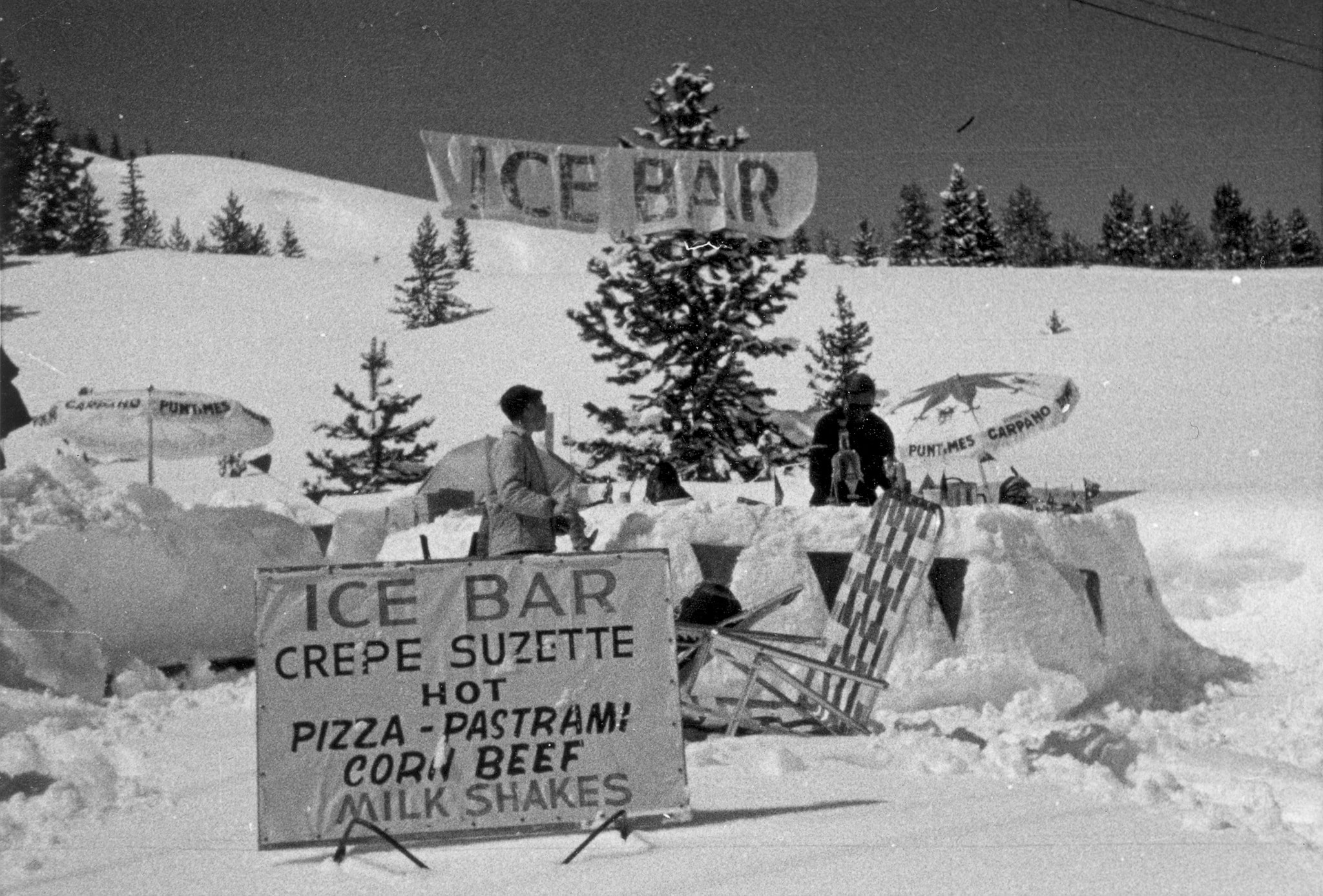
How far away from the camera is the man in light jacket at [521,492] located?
5.96 meters

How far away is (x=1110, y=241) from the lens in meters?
104

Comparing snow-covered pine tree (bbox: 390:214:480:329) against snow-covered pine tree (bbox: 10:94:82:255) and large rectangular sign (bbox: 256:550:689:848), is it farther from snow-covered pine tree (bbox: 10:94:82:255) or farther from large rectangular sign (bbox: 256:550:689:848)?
large rectangular sign (bbox: 256:550:689:848)

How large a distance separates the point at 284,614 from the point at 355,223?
17619 centimetres

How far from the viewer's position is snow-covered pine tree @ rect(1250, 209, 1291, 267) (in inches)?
3740

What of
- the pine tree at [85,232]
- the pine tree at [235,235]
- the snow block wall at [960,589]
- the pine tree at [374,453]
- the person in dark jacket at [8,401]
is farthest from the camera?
the pine tree at [235,235]

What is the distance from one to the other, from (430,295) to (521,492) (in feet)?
223

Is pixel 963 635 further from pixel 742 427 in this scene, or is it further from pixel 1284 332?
pixel 1284 332

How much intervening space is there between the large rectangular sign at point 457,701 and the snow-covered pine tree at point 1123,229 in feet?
337

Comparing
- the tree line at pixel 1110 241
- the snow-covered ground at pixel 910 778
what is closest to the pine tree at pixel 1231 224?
the tree line at pixel 1110 241

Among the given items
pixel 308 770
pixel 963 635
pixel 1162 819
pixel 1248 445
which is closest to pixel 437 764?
pixel 308 770

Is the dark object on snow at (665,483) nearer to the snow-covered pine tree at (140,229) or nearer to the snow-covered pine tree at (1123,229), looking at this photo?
the snow-covered pine tree at (1123,229)

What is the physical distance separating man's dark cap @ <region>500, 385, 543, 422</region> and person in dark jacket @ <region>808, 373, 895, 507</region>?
126 inches

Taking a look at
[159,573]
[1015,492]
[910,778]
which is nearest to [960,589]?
[910,778]

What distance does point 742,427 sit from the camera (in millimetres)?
31469
